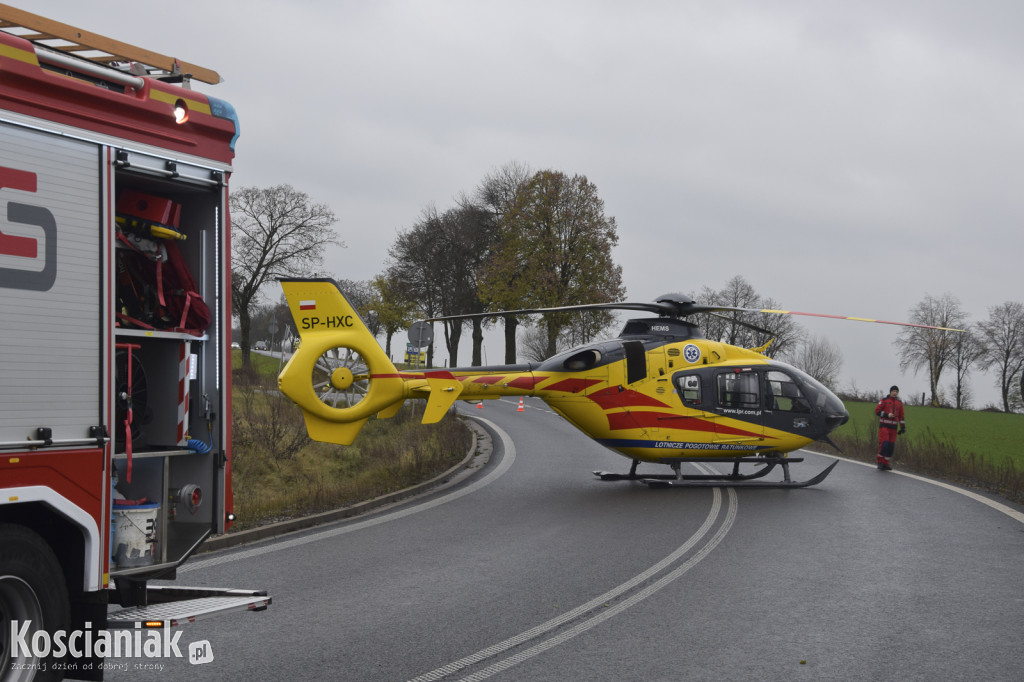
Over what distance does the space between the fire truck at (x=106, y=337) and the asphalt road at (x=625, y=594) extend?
3.10 ft

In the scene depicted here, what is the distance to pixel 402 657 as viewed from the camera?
5.68 m

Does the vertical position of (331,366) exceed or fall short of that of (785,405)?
it exceeds it

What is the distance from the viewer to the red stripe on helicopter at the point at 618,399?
14195 mm

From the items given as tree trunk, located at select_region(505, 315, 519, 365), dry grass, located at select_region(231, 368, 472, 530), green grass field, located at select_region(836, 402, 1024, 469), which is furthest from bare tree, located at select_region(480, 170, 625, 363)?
Answer: dry grass, located at select_region(231, 368, 472, 530)

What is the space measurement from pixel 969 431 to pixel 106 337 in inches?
1693

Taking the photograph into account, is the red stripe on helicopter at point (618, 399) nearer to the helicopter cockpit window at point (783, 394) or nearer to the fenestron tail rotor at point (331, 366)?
the helicopter cockpit window at point (783, 394)

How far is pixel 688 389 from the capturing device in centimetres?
1445

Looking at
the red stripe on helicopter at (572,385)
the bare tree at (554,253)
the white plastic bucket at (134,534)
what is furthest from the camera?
the bare tree at (554,253)

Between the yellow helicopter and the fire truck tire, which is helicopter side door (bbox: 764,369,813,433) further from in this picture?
the fire truck tire

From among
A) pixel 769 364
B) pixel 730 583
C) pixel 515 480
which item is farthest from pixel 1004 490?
pixel 730 583

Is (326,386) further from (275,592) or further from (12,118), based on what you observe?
(12,118)

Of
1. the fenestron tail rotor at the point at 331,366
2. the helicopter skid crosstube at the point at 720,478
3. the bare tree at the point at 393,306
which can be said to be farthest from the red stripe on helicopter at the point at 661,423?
the bare tree at the point at 393,306

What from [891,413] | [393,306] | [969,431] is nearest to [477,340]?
[393,306]

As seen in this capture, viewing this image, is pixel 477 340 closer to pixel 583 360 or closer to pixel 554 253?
pixel 554 253
